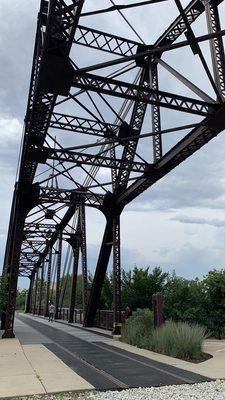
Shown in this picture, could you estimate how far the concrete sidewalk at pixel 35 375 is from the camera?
7.95 meters

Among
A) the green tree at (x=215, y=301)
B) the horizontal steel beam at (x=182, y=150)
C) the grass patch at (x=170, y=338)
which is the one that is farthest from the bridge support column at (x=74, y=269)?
the grass patch at (x=170, y=338)

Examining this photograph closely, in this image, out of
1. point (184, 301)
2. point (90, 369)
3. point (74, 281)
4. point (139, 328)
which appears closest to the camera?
point (90, 369)

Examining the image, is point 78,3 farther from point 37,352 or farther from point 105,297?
point 105,297

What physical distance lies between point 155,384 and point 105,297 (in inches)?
851

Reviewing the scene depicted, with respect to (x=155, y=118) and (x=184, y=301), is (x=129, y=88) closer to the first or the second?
(x=155, y=118)

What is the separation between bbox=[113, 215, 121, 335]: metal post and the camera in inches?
800

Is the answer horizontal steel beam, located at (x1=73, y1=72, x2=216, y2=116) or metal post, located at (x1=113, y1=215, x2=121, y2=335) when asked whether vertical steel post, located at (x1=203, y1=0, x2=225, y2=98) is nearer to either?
horizontal steel beam, located at (x1=73, y1=72, x2=216, y2=116)

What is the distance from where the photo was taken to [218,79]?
12586 millimetres

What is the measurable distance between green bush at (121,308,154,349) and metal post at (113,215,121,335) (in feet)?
8.62

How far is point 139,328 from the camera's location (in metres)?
16.5

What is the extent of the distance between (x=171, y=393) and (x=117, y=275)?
44.9 feet

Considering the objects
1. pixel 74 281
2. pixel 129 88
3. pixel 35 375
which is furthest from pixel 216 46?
pixel 74 281

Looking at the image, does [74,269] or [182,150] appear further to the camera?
[74,269]

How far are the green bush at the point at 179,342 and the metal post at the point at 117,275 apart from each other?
5.88 meters
